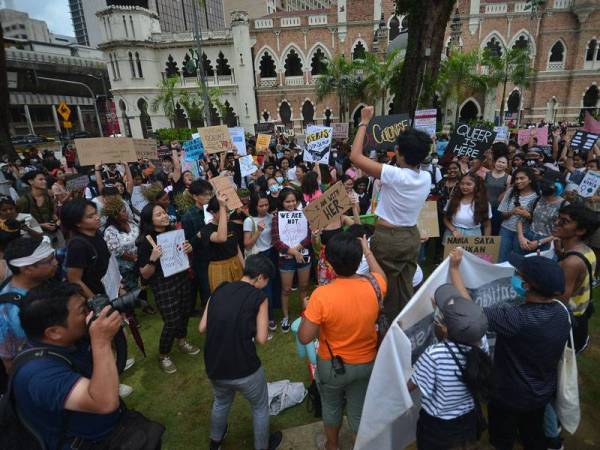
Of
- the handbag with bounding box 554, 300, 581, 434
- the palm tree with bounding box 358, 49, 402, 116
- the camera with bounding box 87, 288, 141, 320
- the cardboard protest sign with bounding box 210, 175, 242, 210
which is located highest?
the palm tree with bounding box 358, 49, 402, 116

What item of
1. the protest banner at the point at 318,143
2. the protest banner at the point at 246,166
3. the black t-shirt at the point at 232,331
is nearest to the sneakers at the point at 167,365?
the black t-shirt at the point at 232,331

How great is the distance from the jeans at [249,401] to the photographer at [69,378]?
25.4 inches

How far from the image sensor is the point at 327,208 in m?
3.58

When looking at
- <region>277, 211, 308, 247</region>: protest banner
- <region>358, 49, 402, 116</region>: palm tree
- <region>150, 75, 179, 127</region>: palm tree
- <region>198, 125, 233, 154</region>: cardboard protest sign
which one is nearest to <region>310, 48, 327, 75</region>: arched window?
<region>358, 49, 402, 116</region>: palm tree

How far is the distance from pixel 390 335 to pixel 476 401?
0.59m

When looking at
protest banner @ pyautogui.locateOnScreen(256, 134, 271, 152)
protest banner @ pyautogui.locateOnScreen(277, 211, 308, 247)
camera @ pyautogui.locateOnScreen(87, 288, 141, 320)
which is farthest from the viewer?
protest banner @ pyautogui.locateOnScreen(256, 134, 271, 152)

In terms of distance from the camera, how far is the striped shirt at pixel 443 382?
184 centimetres

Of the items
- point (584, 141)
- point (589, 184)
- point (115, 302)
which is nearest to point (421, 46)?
point (584, 141)

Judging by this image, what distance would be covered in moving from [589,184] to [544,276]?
13.8 feet

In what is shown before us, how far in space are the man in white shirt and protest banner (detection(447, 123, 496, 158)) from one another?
4.05 metres

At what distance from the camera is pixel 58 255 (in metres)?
3.74

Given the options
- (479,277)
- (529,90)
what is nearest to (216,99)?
(529,90)

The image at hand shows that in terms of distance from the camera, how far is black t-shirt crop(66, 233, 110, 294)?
3070 millimetres

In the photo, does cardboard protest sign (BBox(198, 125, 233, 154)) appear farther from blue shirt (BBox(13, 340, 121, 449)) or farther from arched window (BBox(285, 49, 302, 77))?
arched window (BBox(285, 49, 302, 77))
